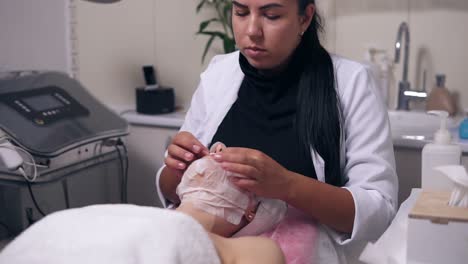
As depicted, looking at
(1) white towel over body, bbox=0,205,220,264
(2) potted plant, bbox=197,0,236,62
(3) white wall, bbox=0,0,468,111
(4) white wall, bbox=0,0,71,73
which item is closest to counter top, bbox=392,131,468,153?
(3) white wall, bbox=0,0,468,111

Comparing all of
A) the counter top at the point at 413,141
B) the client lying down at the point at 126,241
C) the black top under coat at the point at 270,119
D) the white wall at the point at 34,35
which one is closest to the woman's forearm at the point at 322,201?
the black top under coat at the point at 270,119

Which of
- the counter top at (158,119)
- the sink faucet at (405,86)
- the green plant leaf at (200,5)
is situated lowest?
the counter top at (158,119)

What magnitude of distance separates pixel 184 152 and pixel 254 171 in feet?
0.57

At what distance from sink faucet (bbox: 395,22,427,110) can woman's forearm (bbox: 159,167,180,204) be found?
0.96 m

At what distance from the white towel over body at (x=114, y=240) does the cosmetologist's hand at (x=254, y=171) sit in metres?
0.27

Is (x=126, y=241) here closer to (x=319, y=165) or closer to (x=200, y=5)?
(x=319, y=165)

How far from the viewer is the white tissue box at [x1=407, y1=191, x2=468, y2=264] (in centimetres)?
89

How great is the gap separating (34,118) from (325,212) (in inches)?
40.1

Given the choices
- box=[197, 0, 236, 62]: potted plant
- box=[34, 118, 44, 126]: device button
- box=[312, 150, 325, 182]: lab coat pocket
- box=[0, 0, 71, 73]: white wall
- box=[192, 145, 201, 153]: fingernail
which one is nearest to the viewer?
box=[192, 145, 201, 153]: fingernail

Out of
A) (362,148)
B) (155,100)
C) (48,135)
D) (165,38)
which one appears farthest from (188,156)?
(165,38)

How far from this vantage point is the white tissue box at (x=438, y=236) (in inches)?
34.9

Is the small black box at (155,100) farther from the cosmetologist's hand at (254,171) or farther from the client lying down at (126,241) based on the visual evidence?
the client lying down at (126,241)

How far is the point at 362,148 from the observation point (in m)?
1.27

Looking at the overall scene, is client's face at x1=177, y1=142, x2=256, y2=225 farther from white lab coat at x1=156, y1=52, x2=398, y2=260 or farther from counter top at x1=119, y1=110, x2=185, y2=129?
counter top at x1=119, y1=110, x2=185, y2=129
